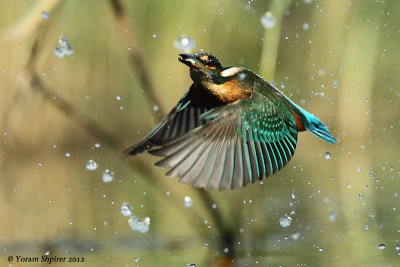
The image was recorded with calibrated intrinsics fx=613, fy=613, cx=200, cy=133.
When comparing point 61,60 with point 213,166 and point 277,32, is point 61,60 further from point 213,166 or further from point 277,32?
point 213,166

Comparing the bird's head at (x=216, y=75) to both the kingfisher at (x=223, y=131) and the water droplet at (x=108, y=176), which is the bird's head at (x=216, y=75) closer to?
the kingfisher at (x=223, y=131)

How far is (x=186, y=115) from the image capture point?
136cm

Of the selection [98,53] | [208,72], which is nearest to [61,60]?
[98,53]

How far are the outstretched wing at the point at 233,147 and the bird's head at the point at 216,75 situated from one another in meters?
0.04

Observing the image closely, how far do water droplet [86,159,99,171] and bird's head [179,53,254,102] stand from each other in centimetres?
92

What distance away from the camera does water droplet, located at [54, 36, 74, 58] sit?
2047mm

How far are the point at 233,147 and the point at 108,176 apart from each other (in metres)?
0.91

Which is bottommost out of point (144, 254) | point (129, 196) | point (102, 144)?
point (144, 254)

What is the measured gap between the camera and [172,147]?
3.67 feet

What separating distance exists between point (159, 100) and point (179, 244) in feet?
1.65

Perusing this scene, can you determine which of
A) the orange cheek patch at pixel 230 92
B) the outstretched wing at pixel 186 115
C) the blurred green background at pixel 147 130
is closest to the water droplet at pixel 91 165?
the blurred green background at pixel 147 130

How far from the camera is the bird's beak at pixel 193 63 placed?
3.81ft

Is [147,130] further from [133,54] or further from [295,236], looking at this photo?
[295,236]

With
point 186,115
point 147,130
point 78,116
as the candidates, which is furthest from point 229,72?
point 78,116
